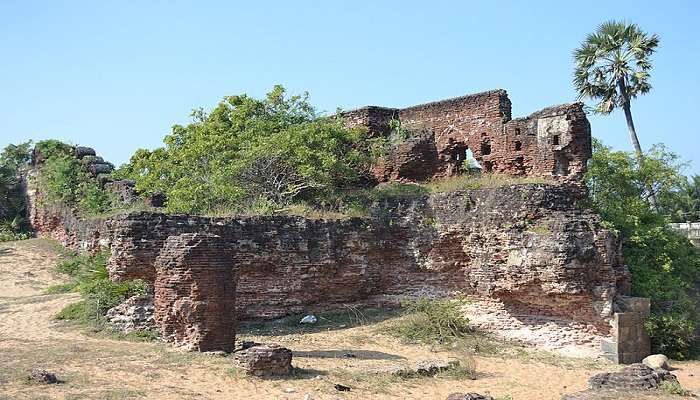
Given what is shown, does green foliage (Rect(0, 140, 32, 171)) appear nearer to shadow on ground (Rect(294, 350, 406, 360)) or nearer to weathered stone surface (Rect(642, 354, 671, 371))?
shadow on ground (Rect(294, 350, 406, 360))

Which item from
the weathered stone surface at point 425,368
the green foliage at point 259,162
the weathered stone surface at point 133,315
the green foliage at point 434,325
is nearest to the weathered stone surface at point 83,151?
the green foliage at point 259,162

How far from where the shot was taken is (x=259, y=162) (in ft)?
57.1

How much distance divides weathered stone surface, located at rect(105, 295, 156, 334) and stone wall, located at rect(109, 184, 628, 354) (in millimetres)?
722

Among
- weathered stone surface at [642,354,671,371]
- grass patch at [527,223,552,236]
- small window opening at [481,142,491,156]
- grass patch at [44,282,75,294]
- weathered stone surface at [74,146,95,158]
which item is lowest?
weathered stone surface at [642,354,671,371]

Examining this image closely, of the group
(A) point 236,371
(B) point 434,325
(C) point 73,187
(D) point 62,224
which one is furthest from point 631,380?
(D) point 62,224

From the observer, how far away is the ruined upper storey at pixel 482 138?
54.1ft

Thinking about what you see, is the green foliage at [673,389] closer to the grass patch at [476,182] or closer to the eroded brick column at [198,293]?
the grass patch at [476,182]

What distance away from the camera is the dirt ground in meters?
9.01

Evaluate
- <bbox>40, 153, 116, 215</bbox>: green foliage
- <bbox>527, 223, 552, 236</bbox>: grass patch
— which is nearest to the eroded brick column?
<bbox>527, 223, 552, 236</bbox>: grass patch

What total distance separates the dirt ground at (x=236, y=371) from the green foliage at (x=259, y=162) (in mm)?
3991

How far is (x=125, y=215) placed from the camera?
44.6ft

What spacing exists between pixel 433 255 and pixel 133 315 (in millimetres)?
6579

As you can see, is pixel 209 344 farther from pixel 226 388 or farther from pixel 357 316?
pixel 357 316

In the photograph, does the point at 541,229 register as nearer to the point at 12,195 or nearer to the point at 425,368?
the point at 425,368
